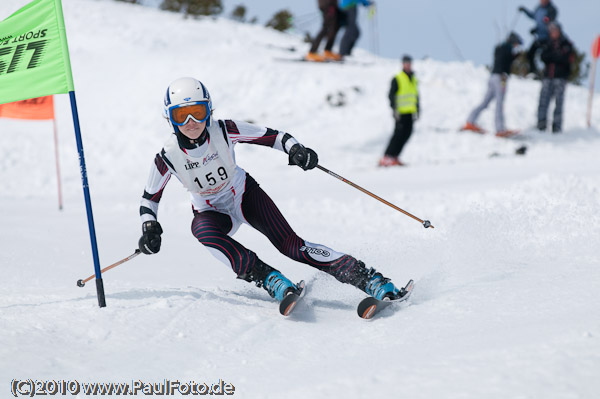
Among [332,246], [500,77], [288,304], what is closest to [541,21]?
[500,77]

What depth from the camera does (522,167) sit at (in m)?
9.32

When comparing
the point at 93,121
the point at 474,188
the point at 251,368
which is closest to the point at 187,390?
the point at 251,368

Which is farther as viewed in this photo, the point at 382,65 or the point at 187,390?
the point at 382,65

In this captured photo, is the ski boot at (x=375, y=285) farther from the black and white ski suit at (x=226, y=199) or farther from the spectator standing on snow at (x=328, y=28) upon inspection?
the spectator standing on snow at (x=328, y=28)

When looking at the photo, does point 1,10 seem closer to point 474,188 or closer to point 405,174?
point 405,174

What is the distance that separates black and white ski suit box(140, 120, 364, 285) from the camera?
3.80 metres

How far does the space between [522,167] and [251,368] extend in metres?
7.70

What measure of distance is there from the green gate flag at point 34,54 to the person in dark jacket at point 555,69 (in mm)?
10506

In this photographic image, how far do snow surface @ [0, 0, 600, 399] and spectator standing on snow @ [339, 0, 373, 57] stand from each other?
1.07 m

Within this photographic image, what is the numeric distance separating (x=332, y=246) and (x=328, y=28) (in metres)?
9.15

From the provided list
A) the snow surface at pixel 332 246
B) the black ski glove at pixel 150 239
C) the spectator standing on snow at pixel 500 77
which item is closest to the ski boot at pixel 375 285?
the snow surface at pixel 332 246

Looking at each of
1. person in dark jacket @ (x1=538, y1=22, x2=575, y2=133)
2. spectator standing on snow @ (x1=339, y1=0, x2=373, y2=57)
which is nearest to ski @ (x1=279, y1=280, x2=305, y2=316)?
person in dark jacket @ (x1=538, y1=22, x2=575, y2=133)

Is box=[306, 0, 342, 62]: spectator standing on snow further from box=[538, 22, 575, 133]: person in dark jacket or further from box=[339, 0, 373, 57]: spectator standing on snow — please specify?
box=[538, 22, 575, 133]: person in dark jacket

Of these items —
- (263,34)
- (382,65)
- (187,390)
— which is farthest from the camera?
(263,34)
